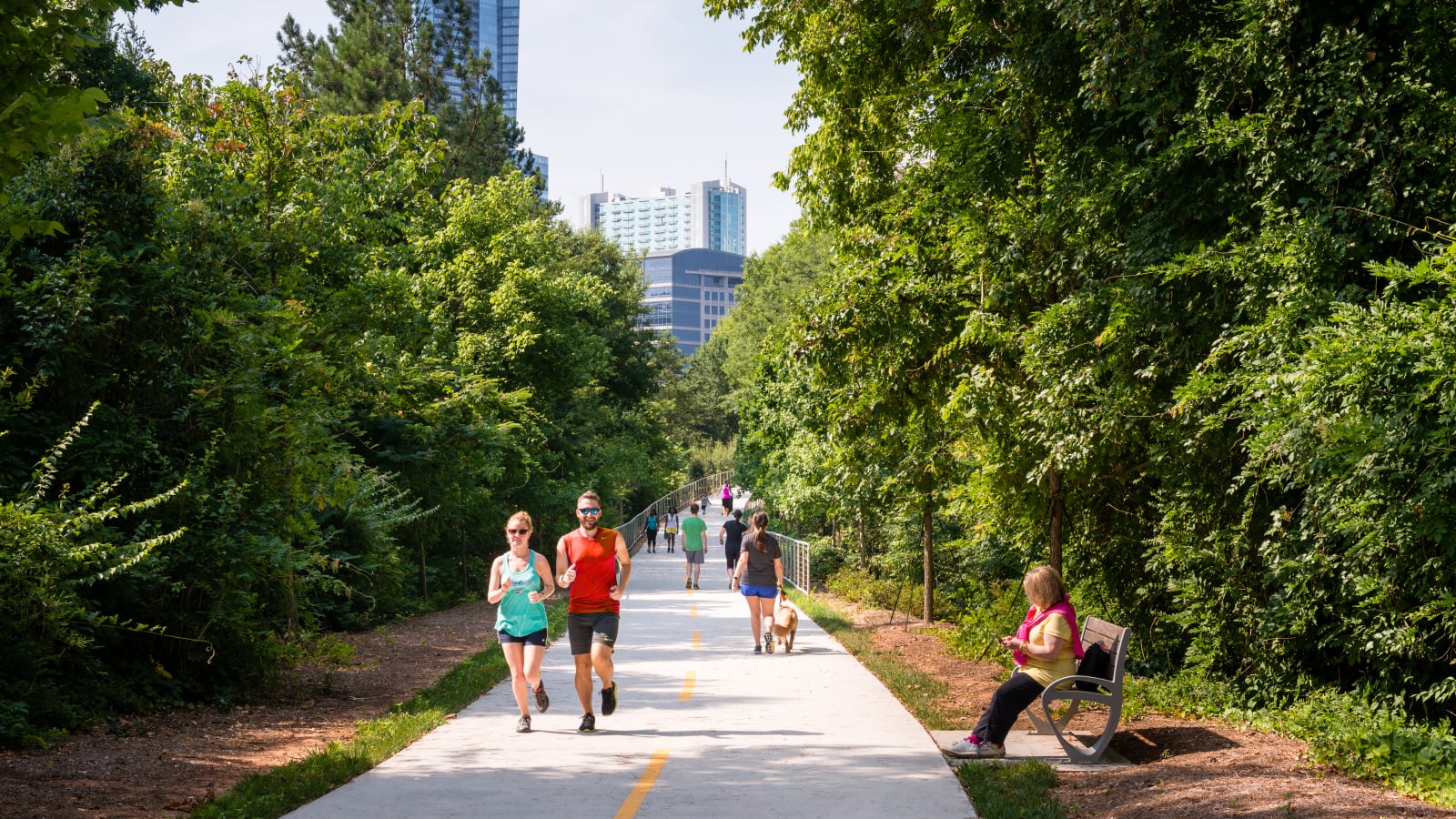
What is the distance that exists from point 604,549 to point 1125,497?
625 cm

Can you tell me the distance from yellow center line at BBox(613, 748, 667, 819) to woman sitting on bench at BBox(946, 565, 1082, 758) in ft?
6.96

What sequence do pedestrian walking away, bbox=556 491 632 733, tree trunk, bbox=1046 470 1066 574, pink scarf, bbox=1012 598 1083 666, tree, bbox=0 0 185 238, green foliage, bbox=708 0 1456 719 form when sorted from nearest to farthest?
tree, bbox=0 0 185 238 → green foliage, bbox=708 0 1456 719 → pink scarf, bbox=1012 598 1083 666 → pedestrian walking away, bbox=556 491 632 733 → tree trunk, bbox=1046 470 1066 574

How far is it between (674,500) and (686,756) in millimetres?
68088

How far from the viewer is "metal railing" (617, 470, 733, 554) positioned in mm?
49375

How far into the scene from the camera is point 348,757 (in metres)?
8.62

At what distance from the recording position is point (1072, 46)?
11.5 metres

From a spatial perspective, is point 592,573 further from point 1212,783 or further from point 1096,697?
point 1212,783

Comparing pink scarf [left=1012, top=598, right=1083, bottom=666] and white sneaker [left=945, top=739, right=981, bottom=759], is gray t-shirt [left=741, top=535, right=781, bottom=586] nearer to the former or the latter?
pink scarf [left=1012, top=598, right=1083, bottom=666]

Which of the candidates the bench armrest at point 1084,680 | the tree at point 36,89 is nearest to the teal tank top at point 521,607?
the bench armrest at point 1084,680

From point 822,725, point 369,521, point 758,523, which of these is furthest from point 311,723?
point 369,521

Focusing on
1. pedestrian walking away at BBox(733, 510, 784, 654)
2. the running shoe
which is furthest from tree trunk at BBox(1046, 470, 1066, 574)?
the running shoe

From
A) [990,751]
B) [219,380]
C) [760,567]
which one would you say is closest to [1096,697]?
[990,751]

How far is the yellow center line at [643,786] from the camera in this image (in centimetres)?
704

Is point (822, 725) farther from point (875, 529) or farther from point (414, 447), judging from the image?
point (875, 529)
